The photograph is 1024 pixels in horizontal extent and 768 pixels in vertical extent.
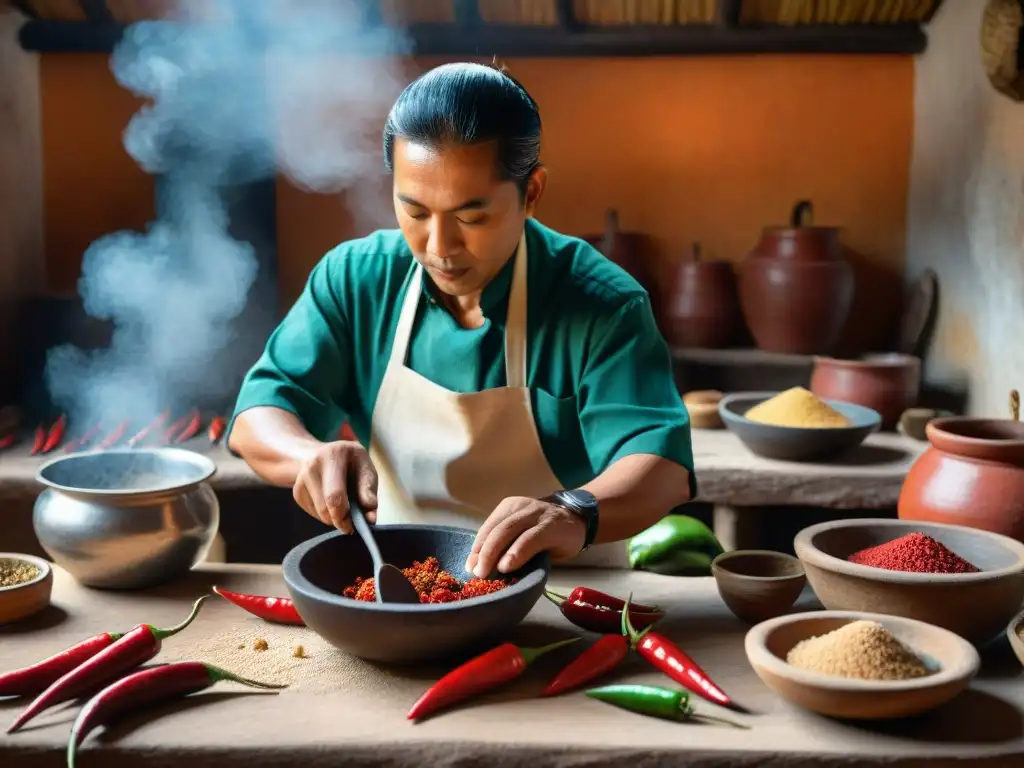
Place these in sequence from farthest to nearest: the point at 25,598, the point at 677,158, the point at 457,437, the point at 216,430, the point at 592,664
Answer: the point at 677,158 → the point at 216,430 → the point at 457,437 → the point at 25,598 → the point at 592,664

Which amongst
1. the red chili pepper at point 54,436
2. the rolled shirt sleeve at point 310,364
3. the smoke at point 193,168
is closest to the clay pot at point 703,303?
the smoke at point 193,168

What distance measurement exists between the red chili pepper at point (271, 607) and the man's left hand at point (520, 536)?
324mm

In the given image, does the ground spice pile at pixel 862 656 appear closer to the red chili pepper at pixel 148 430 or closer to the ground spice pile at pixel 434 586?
the ground spice pile at pixel 434 586

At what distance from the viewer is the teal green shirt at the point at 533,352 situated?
6.95ft

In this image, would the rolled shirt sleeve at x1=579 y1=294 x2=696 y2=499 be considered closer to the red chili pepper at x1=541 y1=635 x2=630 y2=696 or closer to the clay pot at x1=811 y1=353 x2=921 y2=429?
the red chili pepper at x1=541 y1=635 x2=630 y2=696

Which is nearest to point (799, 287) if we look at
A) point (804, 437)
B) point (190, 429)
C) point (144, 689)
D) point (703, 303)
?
point (703, 303)

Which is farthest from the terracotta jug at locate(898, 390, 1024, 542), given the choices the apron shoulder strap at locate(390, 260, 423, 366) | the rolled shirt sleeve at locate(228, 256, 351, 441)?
the rolled shirt sleeve at locate(228, 256, 351, 441)

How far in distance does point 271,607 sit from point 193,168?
323 cm

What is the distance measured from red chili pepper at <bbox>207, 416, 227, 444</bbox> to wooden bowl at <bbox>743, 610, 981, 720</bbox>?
9.89 ft

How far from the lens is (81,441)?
412 cm

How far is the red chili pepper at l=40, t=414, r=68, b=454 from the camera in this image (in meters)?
3.96

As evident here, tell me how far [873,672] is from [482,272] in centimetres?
97

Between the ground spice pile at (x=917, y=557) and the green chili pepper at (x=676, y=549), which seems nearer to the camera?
the ground spice pile at (x=917, y=557)

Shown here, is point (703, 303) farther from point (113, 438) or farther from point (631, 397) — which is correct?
point (631, 397)
